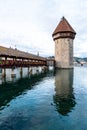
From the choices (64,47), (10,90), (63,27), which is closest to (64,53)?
(64,47)

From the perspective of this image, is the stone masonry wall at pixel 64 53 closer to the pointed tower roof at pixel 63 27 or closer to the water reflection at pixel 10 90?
the pointed tower roof at pixel 63 27

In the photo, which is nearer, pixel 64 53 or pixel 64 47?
pixel 64 47

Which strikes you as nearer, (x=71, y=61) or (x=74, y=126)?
(x=74, y=126)

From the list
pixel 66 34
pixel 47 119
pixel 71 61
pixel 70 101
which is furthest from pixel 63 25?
pixel 47 119

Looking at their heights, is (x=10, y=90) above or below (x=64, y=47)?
below

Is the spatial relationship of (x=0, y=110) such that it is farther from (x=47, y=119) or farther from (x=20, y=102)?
(x=47, y=119)

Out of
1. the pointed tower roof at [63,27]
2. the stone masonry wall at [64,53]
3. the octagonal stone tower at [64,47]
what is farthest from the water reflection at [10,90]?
the pointed tower roof at [63,27]

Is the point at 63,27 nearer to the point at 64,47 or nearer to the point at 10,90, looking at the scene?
the point at 64,47

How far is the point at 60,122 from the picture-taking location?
7.82 meters

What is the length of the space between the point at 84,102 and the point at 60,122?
408 cm

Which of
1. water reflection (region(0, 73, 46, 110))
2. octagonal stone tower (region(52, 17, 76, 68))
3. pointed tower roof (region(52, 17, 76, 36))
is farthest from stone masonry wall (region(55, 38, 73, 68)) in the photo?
water reflection (region(0, 73, 46, 110))

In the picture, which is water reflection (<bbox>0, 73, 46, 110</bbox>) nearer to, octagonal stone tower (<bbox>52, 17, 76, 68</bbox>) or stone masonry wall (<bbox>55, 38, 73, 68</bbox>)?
stone masonry wall (<bbox>55, 38, 73, 68</bbox>)

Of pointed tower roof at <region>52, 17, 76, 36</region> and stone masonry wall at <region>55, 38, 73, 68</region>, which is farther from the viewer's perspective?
pointed tower roof at <region>52, 17, 76, 36</region>

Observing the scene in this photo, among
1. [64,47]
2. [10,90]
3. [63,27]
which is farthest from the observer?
[63,27]
